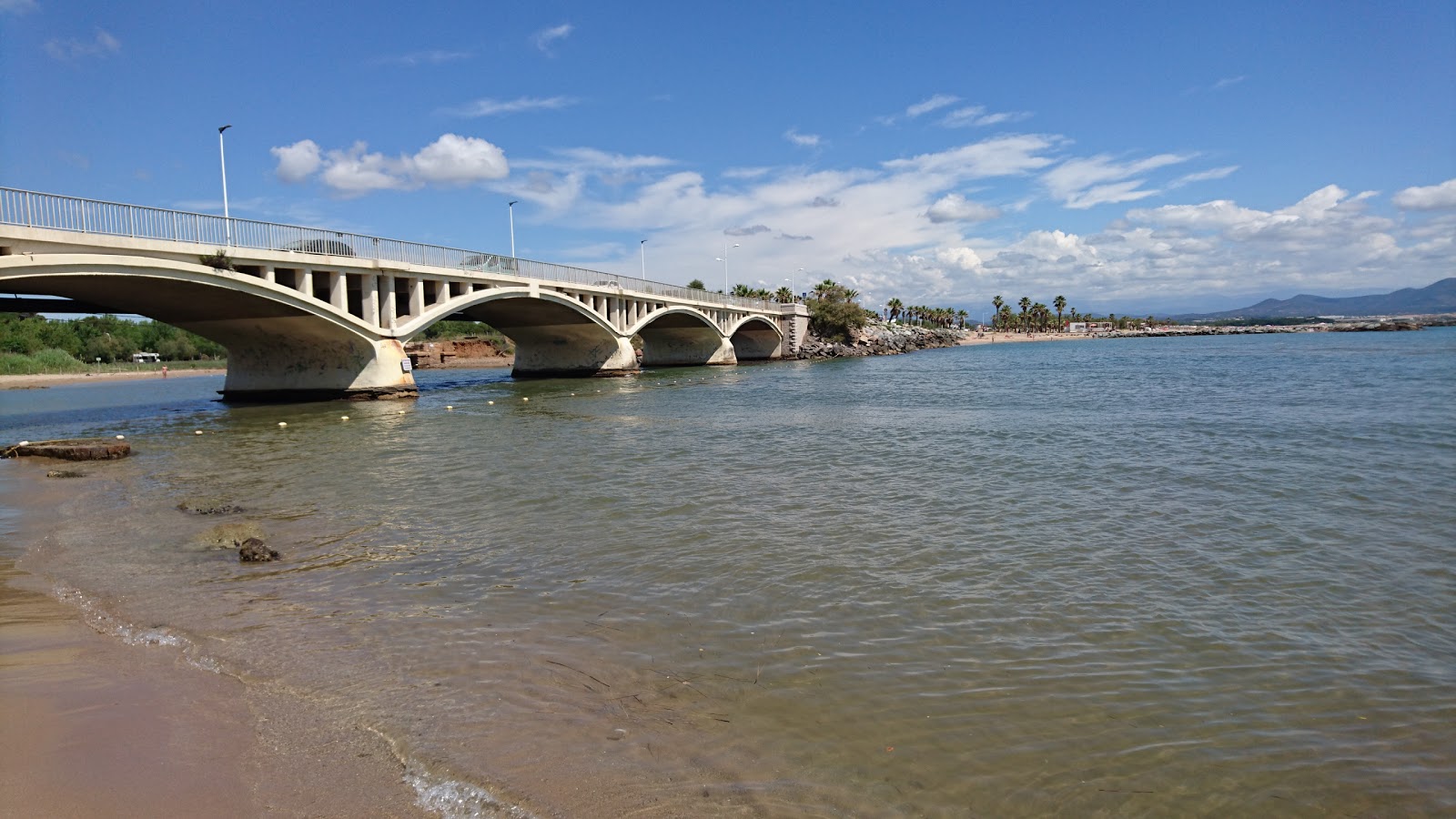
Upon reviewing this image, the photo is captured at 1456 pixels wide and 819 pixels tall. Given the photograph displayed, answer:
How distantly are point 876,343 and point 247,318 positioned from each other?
3406 inches

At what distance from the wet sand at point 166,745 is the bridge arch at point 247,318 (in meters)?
21.7

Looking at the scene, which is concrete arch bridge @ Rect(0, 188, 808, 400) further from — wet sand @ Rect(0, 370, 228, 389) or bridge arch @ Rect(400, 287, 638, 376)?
wet sand @ Rect(0, 370, 228, 389)

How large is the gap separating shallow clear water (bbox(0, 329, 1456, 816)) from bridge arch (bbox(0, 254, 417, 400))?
31.4 ft

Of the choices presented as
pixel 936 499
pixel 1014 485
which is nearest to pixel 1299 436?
pixel 1014 485

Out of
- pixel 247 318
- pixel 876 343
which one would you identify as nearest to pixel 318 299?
pixel 247 318

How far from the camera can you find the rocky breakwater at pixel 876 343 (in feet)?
321

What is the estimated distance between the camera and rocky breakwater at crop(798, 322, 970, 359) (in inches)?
3851

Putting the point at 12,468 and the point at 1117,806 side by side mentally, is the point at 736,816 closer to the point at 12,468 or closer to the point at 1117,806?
the point at 1117,806

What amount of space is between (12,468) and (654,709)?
2071 cm

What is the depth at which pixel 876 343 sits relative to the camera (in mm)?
108875

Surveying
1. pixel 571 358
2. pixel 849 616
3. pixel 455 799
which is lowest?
pixel 849 616

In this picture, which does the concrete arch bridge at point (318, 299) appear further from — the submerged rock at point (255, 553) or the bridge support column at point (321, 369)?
the submerged rock at point (255, 553)

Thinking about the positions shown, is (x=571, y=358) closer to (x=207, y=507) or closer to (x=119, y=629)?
(x=207, y=507)

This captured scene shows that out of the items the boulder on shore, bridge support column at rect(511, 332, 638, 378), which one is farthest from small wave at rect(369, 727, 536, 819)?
bridge support column at rect(511, 332, 638, 378)
